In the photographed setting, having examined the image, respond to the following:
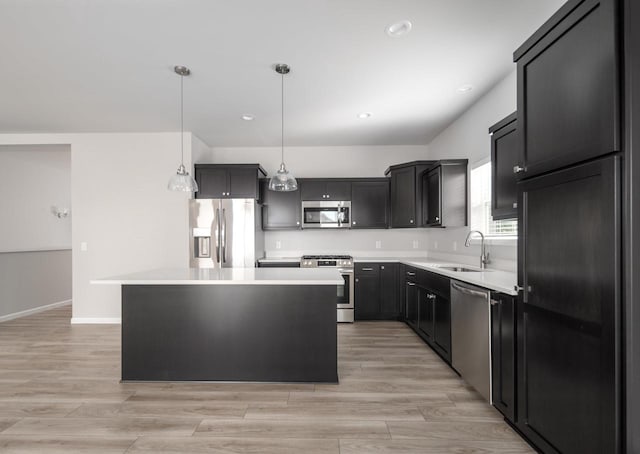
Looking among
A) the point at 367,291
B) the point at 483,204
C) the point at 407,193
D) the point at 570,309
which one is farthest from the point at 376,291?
the point at 570,309

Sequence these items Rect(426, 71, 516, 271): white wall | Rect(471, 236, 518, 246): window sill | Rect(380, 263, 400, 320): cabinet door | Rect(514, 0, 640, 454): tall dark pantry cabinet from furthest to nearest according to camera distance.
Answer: Rect(380, 263, 400, 320): cabinet door → Rect(426, 71, 516, 271): white wall → Rect(471, 236, 518, 246): window sill → Rect(514, 0, 640, 454): tall dark pantry cabinet

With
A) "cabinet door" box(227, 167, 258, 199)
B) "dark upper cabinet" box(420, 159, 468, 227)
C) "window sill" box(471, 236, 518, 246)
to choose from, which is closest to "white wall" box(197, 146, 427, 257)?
"cabinet door" box(227, 167, 258, 199)

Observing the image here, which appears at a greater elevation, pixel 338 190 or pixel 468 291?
pixel 338 190

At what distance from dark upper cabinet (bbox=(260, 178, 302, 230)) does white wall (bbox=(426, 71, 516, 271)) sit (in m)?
2.21

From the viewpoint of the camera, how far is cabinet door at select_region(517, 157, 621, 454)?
4.36ft

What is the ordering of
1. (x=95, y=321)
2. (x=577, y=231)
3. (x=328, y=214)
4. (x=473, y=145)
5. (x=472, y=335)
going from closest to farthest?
(x=577, y=231), (x=472, y=335), (x=473, y=145), (x=95, y=321), (x=328, y=214)

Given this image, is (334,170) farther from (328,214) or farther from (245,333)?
(245,333)

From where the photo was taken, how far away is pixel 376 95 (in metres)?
3.50

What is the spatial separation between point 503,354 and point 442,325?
3.51ft

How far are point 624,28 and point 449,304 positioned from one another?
7.46 ft

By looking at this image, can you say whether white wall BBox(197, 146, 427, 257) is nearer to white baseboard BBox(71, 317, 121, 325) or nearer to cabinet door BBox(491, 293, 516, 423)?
white baseboard BBox(71, 317, 121, 325)

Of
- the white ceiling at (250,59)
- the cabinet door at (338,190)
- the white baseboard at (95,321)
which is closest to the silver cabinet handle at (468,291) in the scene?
the white ceiling at (250,59)

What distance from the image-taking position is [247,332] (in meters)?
2.77

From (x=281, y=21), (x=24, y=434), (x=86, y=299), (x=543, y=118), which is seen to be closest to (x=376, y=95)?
(x=281, y=21)
